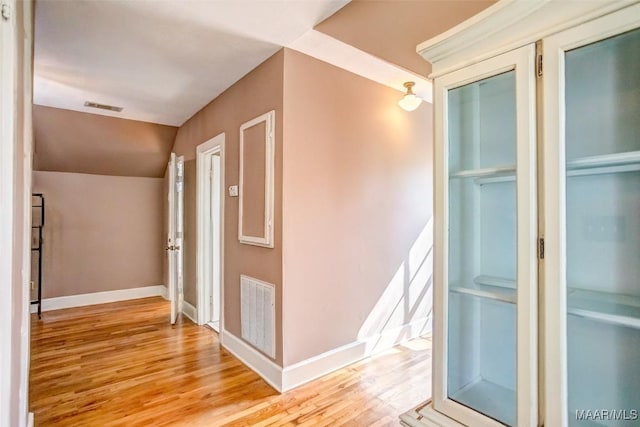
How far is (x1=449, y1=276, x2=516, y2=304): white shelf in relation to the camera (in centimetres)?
116

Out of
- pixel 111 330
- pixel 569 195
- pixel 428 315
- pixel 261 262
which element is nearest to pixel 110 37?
pixel 261 262

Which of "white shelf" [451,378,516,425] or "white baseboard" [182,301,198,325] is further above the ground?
"white shelf" [451,378,516,425]

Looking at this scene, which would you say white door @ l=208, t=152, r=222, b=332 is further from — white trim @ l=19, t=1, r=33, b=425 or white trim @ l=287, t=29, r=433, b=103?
white trim @ l=19, t=1, r=33, b=425

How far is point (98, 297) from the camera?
488 centimetres

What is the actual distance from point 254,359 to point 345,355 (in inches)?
30.5

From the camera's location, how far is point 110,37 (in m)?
2.30

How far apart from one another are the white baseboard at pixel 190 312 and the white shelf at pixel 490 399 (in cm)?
349

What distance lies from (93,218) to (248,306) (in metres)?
3.48

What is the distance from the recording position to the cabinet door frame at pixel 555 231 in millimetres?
957

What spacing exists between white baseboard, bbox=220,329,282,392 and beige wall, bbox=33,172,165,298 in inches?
107

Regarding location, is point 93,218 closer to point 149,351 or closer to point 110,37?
point 149,351


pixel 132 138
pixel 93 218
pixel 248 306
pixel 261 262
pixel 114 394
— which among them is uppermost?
pixel 132 138

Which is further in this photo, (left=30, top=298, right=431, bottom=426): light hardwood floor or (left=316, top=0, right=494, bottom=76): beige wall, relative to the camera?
(left=30, top=298, right=431, bottom=426): light hardwood floor

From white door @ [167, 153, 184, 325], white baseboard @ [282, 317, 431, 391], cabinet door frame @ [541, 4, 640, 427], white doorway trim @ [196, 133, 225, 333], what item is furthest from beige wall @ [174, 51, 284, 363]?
cabinet door frame @ [541, 4, 640, 427]
